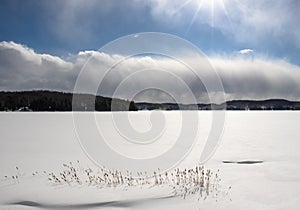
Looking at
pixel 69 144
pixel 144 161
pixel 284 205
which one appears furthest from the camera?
pixel 69 144

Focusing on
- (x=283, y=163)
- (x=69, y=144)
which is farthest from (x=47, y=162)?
(x=283, y=163)

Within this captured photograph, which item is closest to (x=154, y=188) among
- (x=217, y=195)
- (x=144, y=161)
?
(x=217, y=195)

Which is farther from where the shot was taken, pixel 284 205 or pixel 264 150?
pixel 264 150

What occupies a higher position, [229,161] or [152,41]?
[152,41]

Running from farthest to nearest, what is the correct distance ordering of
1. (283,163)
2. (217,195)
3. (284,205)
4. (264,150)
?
(264,150), (283,163), (217,195), (284,205)

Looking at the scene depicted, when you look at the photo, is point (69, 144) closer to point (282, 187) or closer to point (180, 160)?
point (180, 160)

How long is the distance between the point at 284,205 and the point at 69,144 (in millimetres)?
11918

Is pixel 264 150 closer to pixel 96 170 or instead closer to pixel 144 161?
pixel 144 161

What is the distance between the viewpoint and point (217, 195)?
6.59 meters

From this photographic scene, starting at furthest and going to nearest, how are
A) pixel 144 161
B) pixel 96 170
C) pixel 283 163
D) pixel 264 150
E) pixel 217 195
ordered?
pixel 264 150
pixel 144 161
pixel 283 163
pixel 96 170
pixel 217 195

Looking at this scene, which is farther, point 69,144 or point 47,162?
point 69,144

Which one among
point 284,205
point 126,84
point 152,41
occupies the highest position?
point 152,41

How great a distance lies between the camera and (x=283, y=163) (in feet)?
33.8

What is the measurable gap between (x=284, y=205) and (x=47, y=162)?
8090mm
